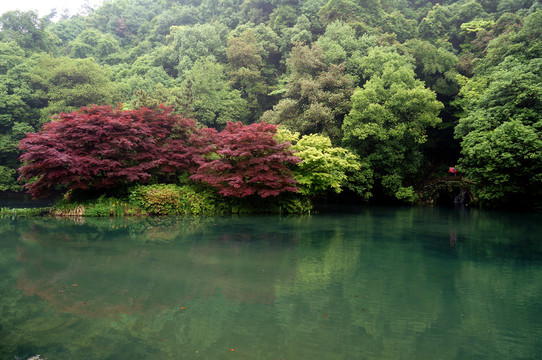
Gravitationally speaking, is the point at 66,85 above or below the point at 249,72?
below

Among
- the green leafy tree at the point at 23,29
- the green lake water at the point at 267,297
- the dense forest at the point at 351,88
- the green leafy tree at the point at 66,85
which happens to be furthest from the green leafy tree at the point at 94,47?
the green lake water at the point at 267,297

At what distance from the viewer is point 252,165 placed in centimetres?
1470

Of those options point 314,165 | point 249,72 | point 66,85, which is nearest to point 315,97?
point 314,165

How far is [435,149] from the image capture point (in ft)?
85.6

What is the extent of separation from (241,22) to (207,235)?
31.0 m

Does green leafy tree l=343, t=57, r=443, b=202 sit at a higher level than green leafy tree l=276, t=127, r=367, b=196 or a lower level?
higher

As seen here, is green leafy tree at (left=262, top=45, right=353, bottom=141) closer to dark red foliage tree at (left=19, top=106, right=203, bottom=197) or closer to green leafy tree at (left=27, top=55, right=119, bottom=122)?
dark red foliage tree at (left=19, top=106, right=203, bottom=197)

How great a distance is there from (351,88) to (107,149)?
14165 mm

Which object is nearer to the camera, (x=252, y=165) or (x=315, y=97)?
(x=252, y=165)

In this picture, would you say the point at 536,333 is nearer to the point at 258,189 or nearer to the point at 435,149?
the point at 258,189

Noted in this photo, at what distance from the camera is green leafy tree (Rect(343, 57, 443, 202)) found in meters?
19.9

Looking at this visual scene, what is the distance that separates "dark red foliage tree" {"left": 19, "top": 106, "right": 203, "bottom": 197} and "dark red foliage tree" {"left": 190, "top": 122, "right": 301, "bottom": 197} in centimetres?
157

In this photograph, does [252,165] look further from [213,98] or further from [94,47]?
[94,47]

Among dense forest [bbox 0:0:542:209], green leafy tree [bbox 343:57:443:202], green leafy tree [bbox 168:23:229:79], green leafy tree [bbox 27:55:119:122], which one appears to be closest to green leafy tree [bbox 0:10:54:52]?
dense forest [bbox 0:0:542:209]
